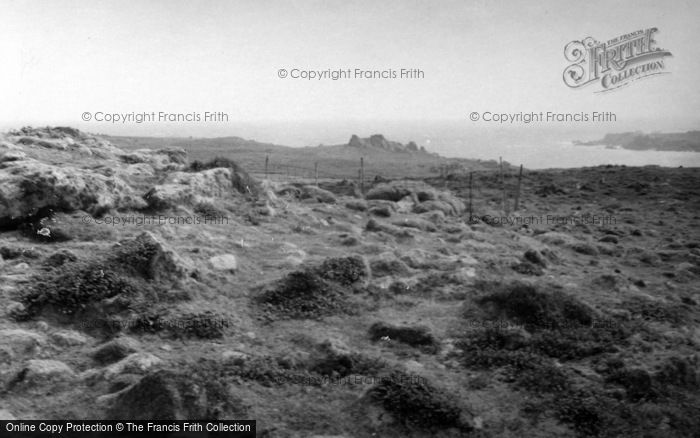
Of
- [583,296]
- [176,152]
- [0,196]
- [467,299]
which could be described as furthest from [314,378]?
[176,152]

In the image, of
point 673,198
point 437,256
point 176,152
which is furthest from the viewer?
point 673,198

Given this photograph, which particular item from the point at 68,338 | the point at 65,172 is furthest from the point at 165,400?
the point at 65,172

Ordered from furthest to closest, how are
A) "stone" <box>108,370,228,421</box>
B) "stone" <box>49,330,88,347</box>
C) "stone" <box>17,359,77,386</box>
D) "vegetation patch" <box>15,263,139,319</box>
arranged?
"vegetation patch" <box>15,263,139,319</box> < "stone" <box>49,330,88,347</box> < "stone" <box>17,359,77,386</box> < "stone" <box>108,370,228,421</box>

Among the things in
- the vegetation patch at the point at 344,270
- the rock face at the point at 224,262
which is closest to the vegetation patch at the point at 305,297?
the vegetation patch at the point at 344,270

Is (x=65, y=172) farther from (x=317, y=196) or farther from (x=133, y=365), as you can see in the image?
(x=317, y=196)

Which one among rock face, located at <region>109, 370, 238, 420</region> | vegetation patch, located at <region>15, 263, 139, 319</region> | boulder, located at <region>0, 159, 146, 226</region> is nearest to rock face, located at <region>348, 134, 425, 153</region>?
boulder, located at <region>0, 159, 146, 226</region>

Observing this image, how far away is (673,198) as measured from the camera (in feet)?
125

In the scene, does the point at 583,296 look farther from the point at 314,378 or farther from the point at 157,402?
the point at 157,402

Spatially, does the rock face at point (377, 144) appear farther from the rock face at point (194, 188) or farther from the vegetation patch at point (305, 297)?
the vegetation patch at point (305, 297)

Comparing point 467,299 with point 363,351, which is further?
point 467,299

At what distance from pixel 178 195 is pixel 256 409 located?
11.3 m

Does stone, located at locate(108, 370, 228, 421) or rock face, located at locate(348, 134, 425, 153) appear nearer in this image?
stone, located at locate(108, 370, 228, 421)

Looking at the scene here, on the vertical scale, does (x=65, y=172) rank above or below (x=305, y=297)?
above

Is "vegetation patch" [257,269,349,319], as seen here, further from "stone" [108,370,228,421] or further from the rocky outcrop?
the rocky outcrop
